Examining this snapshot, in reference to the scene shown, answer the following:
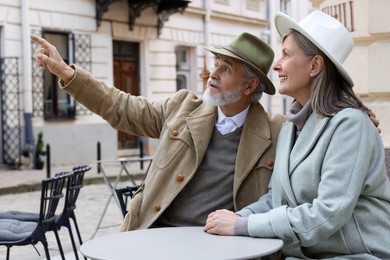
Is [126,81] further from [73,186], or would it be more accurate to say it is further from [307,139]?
[307,139]

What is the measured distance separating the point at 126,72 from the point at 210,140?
56.3ft

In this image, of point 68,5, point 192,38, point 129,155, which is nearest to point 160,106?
point 68,5

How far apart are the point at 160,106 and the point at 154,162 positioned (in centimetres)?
36

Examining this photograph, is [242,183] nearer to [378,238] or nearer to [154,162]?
[154,162]

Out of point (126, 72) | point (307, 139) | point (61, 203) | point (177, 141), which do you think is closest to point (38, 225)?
point (177, 141)

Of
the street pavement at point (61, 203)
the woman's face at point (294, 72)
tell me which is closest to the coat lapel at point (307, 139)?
the woman's face at point (294, 72)

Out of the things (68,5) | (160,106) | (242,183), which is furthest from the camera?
(68,5)

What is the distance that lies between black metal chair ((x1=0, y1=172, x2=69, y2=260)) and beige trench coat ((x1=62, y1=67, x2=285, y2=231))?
1384mm

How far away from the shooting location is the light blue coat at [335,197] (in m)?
2.88

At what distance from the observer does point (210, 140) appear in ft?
12.4

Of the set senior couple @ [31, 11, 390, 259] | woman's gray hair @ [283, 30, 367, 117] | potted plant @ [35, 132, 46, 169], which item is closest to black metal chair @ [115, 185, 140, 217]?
senior couple @ [31, 11, 390, 259]

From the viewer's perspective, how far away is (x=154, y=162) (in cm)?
379

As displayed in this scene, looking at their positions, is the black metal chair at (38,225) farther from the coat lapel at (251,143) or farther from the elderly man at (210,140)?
the coat lapel at (251,143)

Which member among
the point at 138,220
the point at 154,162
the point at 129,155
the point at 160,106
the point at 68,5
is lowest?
the point at 129,155
